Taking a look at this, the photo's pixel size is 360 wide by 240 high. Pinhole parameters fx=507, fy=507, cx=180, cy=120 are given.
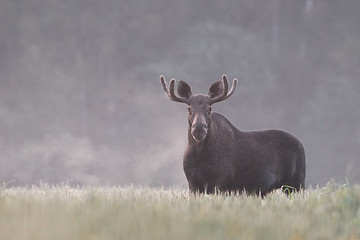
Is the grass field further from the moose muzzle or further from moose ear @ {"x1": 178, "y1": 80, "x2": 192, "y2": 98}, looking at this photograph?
moose ear @ {"x1": 178, "y1": 80, "x2": 192, "y2": 98}

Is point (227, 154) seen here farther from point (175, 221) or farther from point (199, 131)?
point (175, 221)

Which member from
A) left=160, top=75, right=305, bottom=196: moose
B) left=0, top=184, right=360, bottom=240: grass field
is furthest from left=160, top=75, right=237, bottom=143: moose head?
left=0, top=184, right=360, bottom=240: grass field

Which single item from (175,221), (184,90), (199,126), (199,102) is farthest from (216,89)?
(175,221)

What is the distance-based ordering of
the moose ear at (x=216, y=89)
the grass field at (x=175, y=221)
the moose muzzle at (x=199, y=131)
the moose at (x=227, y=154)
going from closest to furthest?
the grass field at (x=175, y=221) → the moose muzzle at (x=199, y=131) → the moose at (x=227, y=154) → the moose ear at (x=216, y=89)

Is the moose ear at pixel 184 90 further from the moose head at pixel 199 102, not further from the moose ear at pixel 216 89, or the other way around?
the moose ear at pixel 216 89

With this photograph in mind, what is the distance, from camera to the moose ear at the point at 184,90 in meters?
7.75

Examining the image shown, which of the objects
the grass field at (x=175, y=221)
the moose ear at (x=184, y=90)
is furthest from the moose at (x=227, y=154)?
the grass field at (x=175, y=221)

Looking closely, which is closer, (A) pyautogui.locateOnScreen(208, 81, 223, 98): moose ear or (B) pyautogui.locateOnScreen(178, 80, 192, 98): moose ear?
(B) pyautogui.locateOnScreen(178, 80, 192, 98): moose ear

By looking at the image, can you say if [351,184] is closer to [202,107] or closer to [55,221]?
[202,107]

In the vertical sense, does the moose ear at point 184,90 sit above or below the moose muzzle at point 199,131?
above

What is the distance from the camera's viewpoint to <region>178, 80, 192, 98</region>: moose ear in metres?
7.75

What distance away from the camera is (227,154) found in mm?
7707

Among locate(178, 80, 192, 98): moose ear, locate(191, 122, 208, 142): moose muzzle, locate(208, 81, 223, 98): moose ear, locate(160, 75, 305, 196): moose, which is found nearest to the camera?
locate(191, 122, 208, 142): moose muzzle

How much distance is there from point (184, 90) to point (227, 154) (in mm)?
1178
